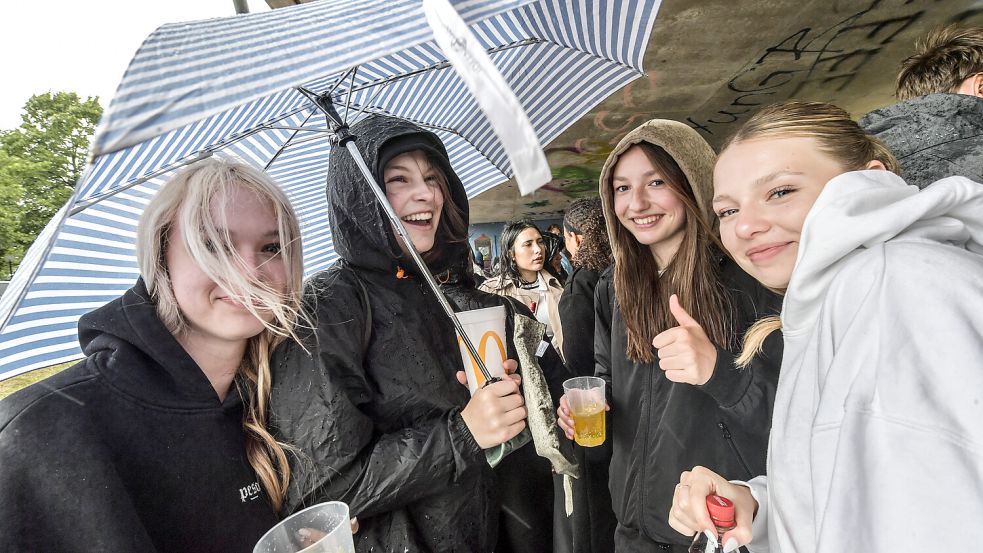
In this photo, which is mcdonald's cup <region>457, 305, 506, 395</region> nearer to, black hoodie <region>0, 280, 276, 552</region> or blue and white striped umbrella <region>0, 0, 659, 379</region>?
black hoodie <region>0, 280, 276, 552</region>

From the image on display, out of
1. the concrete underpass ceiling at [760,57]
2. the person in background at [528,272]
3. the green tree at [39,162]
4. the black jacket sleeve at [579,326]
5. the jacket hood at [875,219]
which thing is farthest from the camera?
the green tree at [39,162]

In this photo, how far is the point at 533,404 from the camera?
1578 millimetres

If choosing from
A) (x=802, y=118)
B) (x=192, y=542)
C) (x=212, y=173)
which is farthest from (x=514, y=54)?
(x=192, y=542)

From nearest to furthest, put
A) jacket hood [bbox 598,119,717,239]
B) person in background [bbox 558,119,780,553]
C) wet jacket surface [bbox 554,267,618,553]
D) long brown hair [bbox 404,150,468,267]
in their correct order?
person in background [bbox 558,119,780,553] → long brown hair [bbox 404,150,468,267] → jacket hood [bbox 598,119,717,239] → wet jacket surface [bbox 554,267,618,553]

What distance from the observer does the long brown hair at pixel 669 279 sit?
6.39 ft

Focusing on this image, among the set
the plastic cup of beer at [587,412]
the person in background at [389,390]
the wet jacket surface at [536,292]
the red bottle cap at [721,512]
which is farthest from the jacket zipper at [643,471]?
the wet jacket surface at [536,292]

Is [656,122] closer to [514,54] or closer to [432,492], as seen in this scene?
[514,54]

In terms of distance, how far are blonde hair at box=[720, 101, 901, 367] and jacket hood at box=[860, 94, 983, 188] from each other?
0.77 metres

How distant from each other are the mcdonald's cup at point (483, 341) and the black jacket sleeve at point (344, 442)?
165 mm

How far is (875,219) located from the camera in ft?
2.59

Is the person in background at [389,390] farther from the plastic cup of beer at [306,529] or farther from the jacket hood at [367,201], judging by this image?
the plastic cup of beer at [306,529]

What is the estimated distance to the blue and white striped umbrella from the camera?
2.70 feet

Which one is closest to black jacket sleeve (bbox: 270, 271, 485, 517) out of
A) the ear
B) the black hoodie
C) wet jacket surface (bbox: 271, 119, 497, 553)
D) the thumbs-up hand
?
wet jacket surface (bbox: 271, 119, 497, 553)

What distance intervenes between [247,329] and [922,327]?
1.55 m
